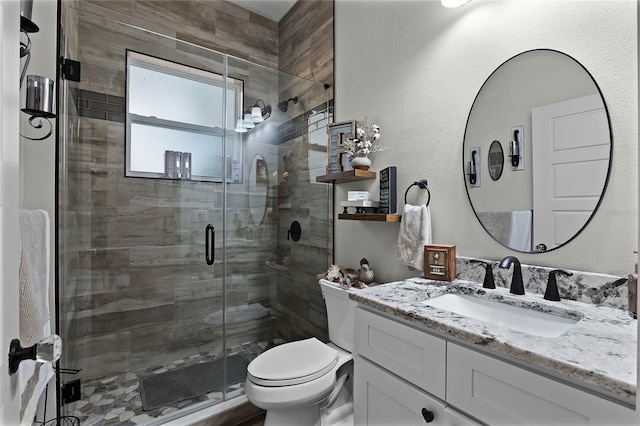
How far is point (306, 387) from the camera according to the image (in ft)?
4.49

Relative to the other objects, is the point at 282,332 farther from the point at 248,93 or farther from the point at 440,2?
the point at 440,2

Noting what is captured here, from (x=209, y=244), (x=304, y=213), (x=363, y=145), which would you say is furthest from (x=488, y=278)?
(x=209, y=244)

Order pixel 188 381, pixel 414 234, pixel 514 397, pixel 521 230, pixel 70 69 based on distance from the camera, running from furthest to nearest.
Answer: pixel 188 381
pixel 70 69
pixel 414 234
pixel 521 230
pixel 514 397

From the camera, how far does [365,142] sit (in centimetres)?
184

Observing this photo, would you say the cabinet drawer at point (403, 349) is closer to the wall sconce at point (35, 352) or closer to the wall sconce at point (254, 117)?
the wall sconce at point (35, 352)

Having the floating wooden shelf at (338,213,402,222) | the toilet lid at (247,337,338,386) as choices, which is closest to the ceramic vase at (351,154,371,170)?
the floating wooden shelf at (338,213,402,222)

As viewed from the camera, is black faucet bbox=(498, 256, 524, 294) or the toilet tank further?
the toilet tank

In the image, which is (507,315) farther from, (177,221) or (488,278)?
(177,221)

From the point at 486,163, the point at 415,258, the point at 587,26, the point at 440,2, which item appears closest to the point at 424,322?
the point at 415,258

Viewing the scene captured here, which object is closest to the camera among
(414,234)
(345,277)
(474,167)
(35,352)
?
(35,352)

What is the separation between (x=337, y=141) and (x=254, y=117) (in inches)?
25.6

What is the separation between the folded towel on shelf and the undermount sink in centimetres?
128

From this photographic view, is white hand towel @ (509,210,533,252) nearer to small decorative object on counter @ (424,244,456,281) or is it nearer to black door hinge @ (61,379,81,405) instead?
small decorative object on counter @ (424,244,456,281)

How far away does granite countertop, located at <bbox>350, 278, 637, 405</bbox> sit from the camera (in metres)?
0.62
